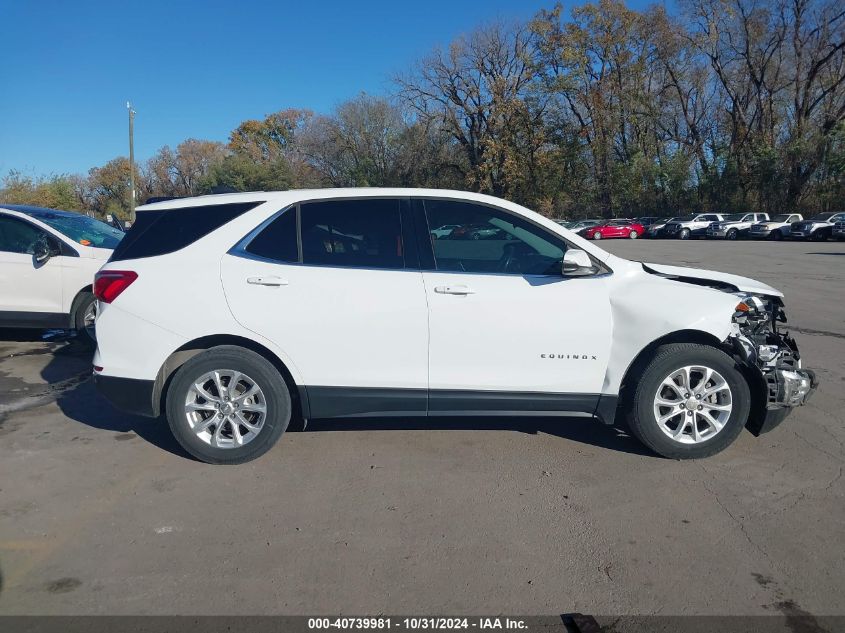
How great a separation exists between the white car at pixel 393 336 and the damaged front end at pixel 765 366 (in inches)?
0.6

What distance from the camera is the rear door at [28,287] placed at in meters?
7.86

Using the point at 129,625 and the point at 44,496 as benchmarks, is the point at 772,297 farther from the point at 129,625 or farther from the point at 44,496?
the point at 44,496

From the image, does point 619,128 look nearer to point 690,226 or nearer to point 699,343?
point 690,226

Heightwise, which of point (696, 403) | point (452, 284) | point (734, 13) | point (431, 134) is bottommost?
point (696, 403)

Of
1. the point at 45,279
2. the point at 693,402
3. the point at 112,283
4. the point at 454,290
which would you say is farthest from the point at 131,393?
the point at 45,279

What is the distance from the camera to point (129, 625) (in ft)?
9.37

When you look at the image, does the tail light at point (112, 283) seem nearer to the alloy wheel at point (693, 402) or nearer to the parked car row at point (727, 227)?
the alloy wheel at point (693, 402)

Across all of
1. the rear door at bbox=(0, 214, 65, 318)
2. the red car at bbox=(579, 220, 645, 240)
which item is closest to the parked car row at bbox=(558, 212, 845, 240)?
the red car at bbox=(579, 220, 645, 240)

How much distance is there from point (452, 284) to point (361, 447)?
1.43 m

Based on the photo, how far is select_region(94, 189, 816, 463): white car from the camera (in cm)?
439

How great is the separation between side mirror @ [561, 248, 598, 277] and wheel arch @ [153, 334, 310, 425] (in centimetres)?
195

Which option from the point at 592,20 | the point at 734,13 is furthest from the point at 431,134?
the point at 734,13

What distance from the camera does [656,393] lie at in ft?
14.6

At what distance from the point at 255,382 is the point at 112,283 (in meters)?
1.20
